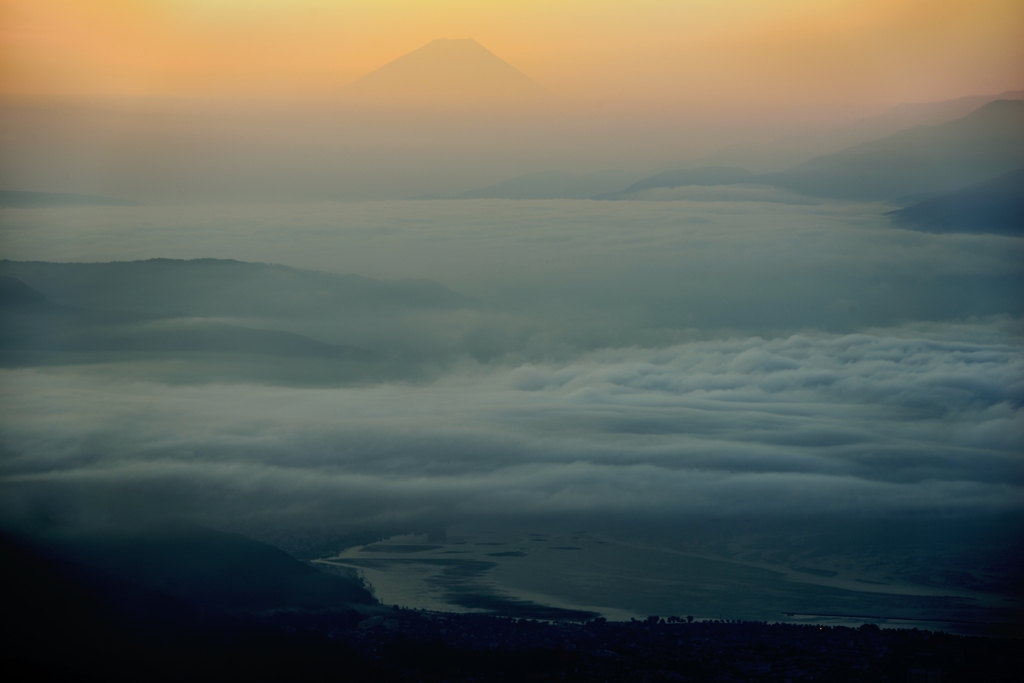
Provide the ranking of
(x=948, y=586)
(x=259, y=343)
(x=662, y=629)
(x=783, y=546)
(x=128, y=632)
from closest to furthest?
1. (x=128, y=632)
2. (x=662, y=629)
3. (x=948, y=586)
4. (x=783, y=546)
5. (x=259, y=343)

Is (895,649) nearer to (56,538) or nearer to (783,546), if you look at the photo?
(783,546)

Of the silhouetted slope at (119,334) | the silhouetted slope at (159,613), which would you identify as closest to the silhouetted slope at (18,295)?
the silhouetted slope at (119,334)

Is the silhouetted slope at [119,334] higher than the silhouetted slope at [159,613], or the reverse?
the silhouetted slope at [119,334]

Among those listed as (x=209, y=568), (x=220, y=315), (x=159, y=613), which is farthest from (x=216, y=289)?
(x=159, y=613)

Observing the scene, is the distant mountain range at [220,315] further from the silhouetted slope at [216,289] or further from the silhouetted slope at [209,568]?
the silhouetted slope at [209,568]

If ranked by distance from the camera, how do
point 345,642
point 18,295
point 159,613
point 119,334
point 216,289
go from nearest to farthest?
1. point 345,642
2. point 159,613
3. point 18,295
4. point 119,334
5. point 216,289

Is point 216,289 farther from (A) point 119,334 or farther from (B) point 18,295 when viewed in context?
(B) point 18,295

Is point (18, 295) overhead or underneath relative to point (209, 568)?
overhead

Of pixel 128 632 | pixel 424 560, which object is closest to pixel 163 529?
pixel 128 632

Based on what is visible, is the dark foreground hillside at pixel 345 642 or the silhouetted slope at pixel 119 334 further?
the silhouetted slope at pixel 119 334
